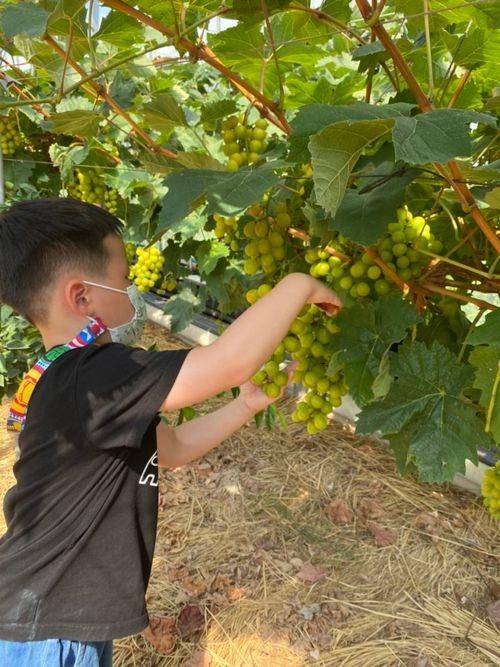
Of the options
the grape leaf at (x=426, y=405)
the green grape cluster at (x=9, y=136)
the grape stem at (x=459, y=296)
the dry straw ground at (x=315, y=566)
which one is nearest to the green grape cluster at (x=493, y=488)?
the grape leaf at (x=426, y=405)

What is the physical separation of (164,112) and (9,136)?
8.86ft

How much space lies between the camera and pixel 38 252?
1475 mm

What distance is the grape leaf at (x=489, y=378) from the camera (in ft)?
3.60

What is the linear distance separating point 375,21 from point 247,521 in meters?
2.71

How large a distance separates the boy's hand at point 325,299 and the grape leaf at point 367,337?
Answer: 0.02 metres

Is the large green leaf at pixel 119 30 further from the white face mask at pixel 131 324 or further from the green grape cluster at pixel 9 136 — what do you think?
the green grape cluster at pixel 9 136

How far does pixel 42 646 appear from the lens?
1.42 metres

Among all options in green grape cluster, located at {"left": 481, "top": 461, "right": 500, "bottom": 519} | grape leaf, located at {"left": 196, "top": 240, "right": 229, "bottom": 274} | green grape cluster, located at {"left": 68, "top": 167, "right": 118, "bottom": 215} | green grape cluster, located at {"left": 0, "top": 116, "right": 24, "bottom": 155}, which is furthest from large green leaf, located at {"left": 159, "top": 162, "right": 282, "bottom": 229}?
green grape cluster, located at {"left": 0, "top": 116, "right": 24, "bottom": 155}

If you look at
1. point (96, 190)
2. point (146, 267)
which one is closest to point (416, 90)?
point (146, 267)

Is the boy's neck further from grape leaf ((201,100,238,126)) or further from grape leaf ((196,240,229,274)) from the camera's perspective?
grape leaf ((196,240,229,274))

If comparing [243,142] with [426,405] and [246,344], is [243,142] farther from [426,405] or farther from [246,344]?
[426,405]

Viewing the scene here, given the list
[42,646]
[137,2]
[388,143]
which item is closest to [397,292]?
[388,143]

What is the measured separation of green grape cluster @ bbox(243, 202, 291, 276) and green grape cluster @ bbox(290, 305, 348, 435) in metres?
0.15

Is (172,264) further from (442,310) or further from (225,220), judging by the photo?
(442,310)
